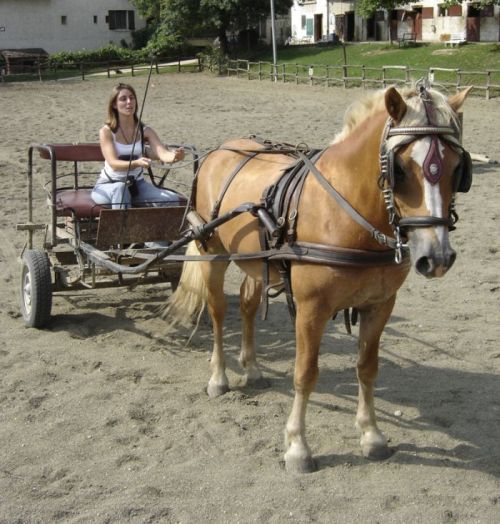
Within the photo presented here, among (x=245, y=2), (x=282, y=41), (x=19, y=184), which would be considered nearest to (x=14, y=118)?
(x=19, y=184)

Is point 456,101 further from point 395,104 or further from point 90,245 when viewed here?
point 90,245

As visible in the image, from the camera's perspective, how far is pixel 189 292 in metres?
5.54

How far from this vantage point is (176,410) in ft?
15.9

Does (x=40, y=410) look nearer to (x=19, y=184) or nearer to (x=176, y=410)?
(x=176, y=410)

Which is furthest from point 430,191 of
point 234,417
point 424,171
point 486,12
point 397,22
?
point 397,22

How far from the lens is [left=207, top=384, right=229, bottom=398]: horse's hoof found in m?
5.09

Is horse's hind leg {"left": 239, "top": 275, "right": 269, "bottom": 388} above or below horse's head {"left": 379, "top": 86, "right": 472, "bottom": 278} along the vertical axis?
below

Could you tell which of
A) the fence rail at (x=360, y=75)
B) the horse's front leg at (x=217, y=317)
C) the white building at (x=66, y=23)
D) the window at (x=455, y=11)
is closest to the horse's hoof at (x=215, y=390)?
the horse's front leg at (x=217, y=317)

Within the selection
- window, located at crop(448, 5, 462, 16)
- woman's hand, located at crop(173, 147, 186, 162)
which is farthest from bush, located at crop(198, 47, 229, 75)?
woman's hand, located at crop(173, 147, 186, 162)

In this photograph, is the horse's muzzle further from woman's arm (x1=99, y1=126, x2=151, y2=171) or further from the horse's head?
woman's arm (x1=99, y1=126, x2=151, y2=171)

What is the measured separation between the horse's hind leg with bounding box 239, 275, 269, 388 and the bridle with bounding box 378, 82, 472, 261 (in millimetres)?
1909

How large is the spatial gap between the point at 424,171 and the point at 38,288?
367 centimetres

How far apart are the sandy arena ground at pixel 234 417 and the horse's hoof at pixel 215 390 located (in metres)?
0.06

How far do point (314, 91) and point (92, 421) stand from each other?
24.5m
